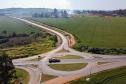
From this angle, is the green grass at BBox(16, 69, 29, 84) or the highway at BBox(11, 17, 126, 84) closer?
the green grass at BBox(16, 69, 29, 84)

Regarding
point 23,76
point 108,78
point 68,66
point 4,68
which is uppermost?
point 4,68

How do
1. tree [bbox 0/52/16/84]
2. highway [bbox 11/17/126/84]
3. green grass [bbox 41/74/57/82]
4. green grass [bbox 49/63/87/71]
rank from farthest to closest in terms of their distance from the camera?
green grass [bbox 49/63/87/71] → highway [bbox 11/17/126/84] → green grass [bbox 41/74/57/82] → tree [bbox 0/52/16/84]

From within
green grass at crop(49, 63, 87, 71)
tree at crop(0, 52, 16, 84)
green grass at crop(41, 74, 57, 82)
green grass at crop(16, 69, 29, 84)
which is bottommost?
green grass at crop(16, 69, 29, 84)

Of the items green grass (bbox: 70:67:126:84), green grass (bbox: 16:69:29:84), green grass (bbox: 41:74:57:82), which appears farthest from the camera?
green grass (bbox: 41:74:57:82)

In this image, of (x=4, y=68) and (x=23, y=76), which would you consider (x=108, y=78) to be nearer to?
(x=23, y=76)

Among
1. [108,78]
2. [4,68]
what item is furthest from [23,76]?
[108,78]

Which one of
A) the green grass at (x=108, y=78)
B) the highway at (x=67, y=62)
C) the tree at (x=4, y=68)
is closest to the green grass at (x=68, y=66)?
the highway at (x=67, y=62)

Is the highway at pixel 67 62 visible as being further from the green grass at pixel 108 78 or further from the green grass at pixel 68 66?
the green grass at pixel 108 78

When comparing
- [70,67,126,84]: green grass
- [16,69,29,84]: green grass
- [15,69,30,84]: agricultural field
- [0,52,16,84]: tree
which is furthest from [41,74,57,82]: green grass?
[0,52,16,84]: tree

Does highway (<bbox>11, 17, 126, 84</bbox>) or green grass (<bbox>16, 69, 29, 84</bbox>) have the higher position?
highway (<bbox>11, 17, 126, 84</bbox>)

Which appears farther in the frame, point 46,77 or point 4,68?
point 46,77

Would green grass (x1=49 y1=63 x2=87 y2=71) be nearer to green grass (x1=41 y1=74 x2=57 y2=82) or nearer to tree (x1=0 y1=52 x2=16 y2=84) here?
green grass (x1=41 y1=74 x2=57 y2=82)
